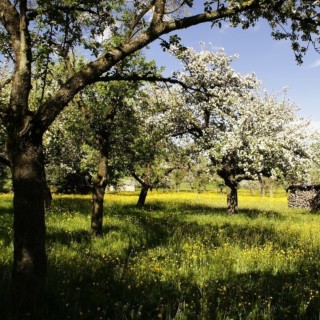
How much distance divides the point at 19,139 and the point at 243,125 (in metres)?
21.4

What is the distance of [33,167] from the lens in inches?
235

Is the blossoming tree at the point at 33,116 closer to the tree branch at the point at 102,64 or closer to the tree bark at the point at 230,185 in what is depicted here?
the tree branch at the point at 102,64

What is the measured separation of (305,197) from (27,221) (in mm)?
40122

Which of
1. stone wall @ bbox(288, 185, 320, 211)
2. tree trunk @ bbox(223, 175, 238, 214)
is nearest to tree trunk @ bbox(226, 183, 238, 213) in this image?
tree trunk @ bbox(223, 175, 238, 214)

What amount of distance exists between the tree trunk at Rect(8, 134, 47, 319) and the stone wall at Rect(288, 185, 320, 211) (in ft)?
123

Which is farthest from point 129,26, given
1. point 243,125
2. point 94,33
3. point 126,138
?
point 243,125

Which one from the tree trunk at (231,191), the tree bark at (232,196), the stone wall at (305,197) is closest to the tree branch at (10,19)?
the tree trunk at (231,191)

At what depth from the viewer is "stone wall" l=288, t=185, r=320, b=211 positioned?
39.7 m

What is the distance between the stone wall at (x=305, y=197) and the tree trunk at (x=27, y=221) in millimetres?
37448

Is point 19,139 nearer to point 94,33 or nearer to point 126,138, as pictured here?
point 94,33

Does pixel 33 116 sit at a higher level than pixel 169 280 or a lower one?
higher

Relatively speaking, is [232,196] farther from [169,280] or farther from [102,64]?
[102,64]

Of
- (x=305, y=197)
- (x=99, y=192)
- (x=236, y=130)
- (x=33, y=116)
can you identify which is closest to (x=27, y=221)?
(x=33, y=116)

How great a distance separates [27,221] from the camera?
19.4 feet
